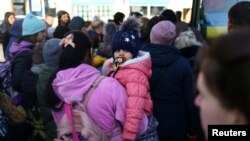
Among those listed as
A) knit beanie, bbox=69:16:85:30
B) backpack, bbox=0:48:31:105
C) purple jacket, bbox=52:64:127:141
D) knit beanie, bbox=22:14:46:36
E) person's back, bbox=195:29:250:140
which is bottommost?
backpack, bbox=0:48:31:105

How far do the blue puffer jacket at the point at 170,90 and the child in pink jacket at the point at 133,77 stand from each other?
0.29 metres

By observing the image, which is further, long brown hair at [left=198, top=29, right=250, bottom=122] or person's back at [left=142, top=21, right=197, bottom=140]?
person's back at [left=142, top=21, right=197, bottom=140]

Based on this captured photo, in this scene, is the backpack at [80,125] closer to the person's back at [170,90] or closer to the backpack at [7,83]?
the person's back at [170,90]

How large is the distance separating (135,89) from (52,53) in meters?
0.83

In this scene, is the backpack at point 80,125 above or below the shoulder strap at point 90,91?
below

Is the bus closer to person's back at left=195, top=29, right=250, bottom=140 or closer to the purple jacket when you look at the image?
the purple jacket

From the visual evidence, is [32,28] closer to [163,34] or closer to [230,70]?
[163,34]

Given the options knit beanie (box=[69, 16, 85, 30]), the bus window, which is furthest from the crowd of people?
knit beanie (box=[69, 16, 85, 30])

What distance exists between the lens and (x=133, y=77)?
2.49 m

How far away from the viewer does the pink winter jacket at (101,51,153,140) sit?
93.3 inches

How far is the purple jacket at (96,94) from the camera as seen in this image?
2.33 metres

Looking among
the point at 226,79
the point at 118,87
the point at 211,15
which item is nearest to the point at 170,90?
the point at 118,87

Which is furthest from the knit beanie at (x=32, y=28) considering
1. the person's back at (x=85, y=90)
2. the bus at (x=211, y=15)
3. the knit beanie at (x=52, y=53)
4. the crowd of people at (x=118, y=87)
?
the bus at (x=211, y=15)

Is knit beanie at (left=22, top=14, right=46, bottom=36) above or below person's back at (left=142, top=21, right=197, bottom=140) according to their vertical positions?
above
